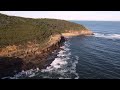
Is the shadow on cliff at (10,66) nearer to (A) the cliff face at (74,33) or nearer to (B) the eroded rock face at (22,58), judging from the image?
(B) the eroded rock face at (22,58)

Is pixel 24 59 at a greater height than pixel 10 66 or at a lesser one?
greater

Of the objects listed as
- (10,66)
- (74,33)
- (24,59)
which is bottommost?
(10,66)

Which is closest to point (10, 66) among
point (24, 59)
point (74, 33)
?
point (24, 59)

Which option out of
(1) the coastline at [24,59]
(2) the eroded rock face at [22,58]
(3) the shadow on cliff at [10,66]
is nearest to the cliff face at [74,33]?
(1) the coastline at [24,59]

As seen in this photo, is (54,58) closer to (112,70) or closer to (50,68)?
(50,68)

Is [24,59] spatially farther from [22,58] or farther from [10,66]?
[10,66]

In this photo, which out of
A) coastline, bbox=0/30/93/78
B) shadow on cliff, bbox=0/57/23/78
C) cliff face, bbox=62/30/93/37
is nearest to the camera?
shadow on cliff, bbox=0/57/23/78

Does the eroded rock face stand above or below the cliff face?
below

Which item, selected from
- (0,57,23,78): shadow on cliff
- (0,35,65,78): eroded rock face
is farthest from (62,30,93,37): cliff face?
(0,57,23,78): shadow on cliff

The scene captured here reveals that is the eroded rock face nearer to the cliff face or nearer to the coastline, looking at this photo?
the coastline
